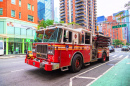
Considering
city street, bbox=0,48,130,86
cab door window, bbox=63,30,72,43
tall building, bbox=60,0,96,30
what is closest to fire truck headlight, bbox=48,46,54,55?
cab door window, bbox=63,30,72,43

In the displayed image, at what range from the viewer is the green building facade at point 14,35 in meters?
20.9

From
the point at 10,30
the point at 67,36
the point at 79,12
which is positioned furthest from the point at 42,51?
the point at 79,12

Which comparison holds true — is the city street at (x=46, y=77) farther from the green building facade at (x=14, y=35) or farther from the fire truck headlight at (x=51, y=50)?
the green building facade at (x=14, y=35)

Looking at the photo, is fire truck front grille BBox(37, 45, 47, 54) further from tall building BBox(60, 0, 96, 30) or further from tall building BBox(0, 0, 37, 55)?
tall building BBox(60, 0, 96, 30)

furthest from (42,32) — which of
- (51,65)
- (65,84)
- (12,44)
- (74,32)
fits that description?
(12,44)

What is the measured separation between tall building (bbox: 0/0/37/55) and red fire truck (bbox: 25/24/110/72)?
16.2 m

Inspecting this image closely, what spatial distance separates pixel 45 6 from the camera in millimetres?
79312

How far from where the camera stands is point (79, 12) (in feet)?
239

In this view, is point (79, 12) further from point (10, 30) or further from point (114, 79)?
point (114, 79)

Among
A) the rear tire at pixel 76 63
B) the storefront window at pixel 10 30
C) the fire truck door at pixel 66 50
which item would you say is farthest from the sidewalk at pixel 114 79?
the storefront window at pixel 10 30

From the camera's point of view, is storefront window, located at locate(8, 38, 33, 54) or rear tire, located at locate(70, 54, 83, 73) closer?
rear tire, located at locate(70, 54, 83, 73)

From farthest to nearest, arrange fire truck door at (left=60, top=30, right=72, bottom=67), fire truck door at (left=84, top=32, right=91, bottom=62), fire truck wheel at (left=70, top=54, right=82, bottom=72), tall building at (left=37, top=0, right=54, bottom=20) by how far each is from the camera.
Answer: tall building at (left=37, top=0, right=54, bottom=20), fire truck door at (left=84, top=32, right=91, bottom=62), fire truck wheel at (left=70, top=54, right=82, bottom=72), fire truck door at (left=60, top=30, right=72, bottom=67)

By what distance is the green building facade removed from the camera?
20906 millimetres

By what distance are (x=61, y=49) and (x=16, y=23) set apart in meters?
21.5
